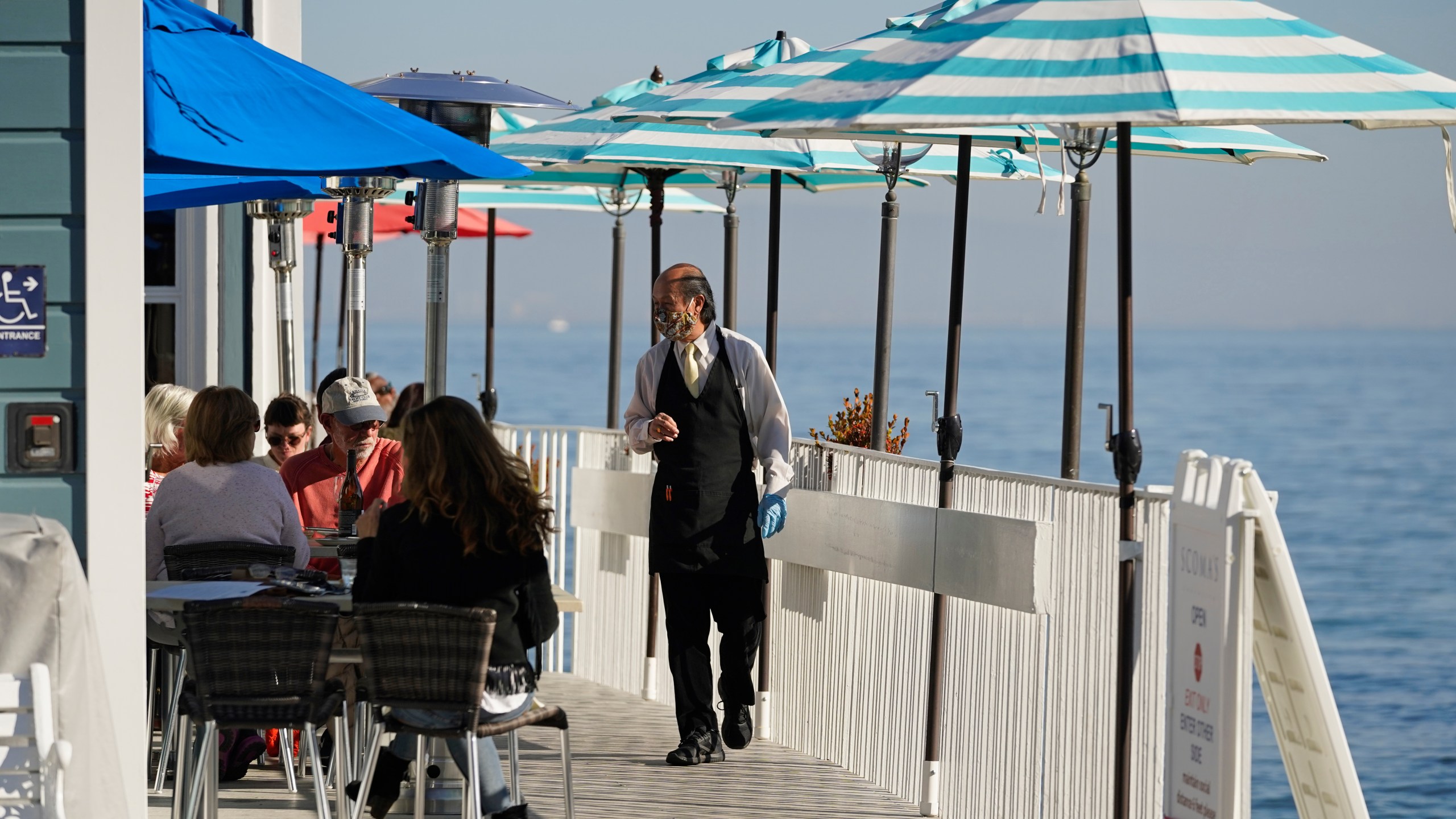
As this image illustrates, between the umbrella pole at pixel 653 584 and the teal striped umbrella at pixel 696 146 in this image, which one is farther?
the umbrella pole at pixel 653 584

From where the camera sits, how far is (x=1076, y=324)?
599cm

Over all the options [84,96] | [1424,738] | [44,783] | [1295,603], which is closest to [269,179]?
[84,96]

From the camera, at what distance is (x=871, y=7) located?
5634cm

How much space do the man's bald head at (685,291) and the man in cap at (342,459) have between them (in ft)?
3.46

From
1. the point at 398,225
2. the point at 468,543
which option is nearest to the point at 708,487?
the point at 468,543

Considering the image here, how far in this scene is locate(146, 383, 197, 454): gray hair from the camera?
6555 mm

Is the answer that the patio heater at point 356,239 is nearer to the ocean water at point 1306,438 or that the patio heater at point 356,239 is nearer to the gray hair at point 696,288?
the gray hair at point 696,288

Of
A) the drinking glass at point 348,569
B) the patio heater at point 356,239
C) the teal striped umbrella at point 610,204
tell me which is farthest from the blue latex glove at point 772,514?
the teal striped umbrella at point 610,204

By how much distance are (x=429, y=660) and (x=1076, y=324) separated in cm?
272

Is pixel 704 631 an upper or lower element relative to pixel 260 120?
lower

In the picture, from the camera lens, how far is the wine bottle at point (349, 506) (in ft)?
18.1

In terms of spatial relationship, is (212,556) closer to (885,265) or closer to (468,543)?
(468,543)

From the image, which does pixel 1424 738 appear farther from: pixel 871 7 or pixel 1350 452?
pixel 1350 452

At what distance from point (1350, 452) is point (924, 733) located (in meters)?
70.0
